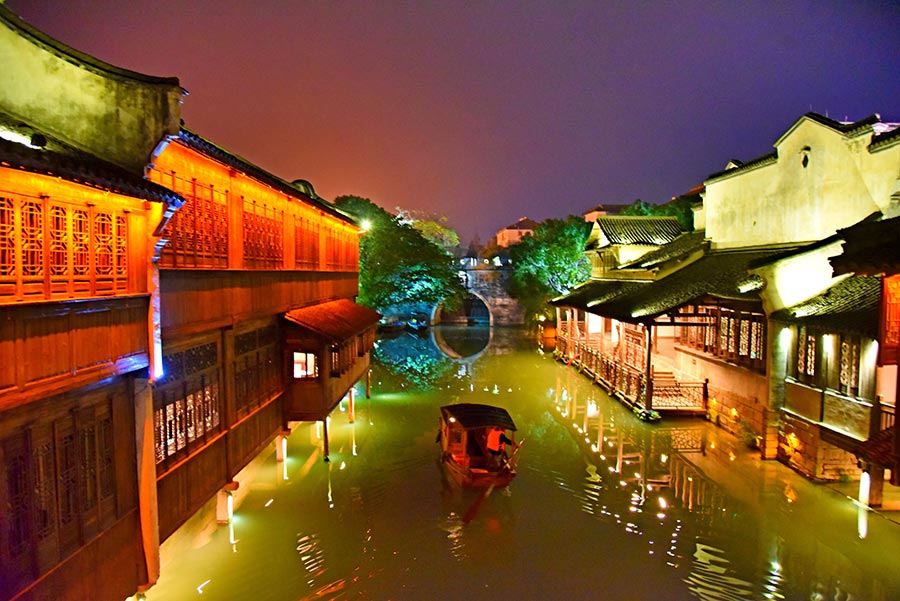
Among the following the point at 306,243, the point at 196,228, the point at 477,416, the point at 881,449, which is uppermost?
the point at 306,243

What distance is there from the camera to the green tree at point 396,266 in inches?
1511

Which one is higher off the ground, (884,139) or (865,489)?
(884,139)

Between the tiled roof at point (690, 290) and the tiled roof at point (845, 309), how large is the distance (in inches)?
79.0

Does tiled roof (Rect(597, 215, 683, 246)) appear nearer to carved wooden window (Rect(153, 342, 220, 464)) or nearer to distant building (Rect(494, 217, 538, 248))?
carved wooden window (Rect(153, 342, 220, 464))

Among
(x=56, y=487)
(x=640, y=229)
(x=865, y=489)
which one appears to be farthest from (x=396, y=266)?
(x=56, y=487)

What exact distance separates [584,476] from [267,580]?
9029mm

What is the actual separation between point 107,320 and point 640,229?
33377 millimetres

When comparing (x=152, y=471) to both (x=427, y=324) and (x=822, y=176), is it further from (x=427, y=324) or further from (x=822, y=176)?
(x=427, y=324)

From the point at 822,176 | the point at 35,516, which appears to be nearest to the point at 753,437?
the point at 822,176

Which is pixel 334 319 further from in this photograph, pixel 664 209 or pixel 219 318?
pixel 664 209

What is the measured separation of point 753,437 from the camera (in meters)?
17.6

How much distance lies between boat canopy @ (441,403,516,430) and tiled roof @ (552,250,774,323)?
6.94 m

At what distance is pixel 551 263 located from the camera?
48.9 metres

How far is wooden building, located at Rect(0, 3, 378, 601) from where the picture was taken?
208 inches
